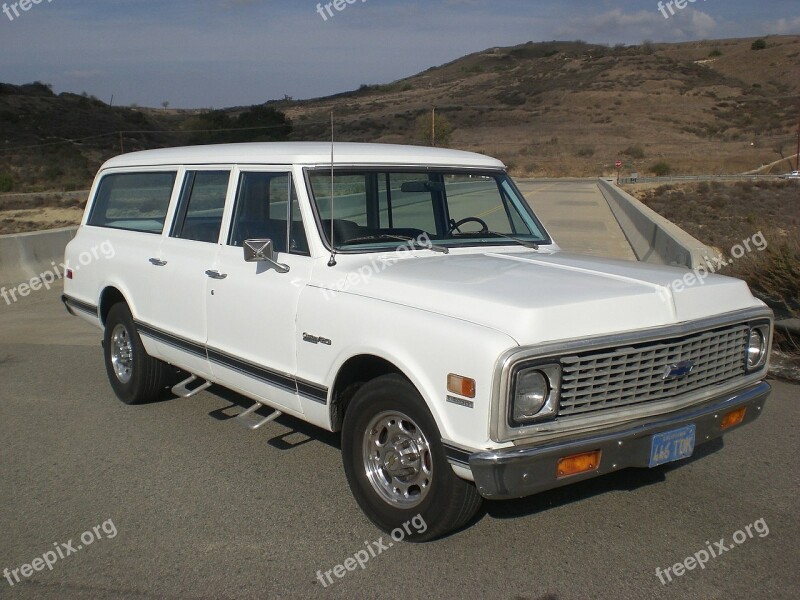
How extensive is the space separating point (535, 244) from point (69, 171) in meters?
40.3

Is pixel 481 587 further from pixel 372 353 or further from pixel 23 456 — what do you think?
pixel 23 456

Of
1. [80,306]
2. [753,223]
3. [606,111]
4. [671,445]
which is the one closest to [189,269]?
[80,306]

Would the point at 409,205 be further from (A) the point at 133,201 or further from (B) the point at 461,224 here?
(A) the point at 133,201

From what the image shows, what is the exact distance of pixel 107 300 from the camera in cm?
686

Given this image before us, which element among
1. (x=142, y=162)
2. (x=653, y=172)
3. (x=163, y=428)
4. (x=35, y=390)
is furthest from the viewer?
(x=653, y=172)

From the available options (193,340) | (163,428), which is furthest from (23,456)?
(193,340)

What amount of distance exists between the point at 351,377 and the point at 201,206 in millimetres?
2075

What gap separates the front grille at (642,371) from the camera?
375cm

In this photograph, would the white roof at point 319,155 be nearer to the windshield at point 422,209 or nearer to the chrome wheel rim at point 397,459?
the windshield at point 422,209

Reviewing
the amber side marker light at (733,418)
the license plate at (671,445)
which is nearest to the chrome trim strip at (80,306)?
the license plate at (671,445)

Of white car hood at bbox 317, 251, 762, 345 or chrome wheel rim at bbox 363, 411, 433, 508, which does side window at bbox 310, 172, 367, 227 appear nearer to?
white car hood at bbox 317, 251, 762, 345

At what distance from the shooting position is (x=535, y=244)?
5641 mm

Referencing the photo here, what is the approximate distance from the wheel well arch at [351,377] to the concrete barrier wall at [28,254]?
29.9 feet

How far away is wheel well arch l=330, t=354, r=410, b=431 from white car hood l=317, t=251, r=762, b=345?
348 millimetres
